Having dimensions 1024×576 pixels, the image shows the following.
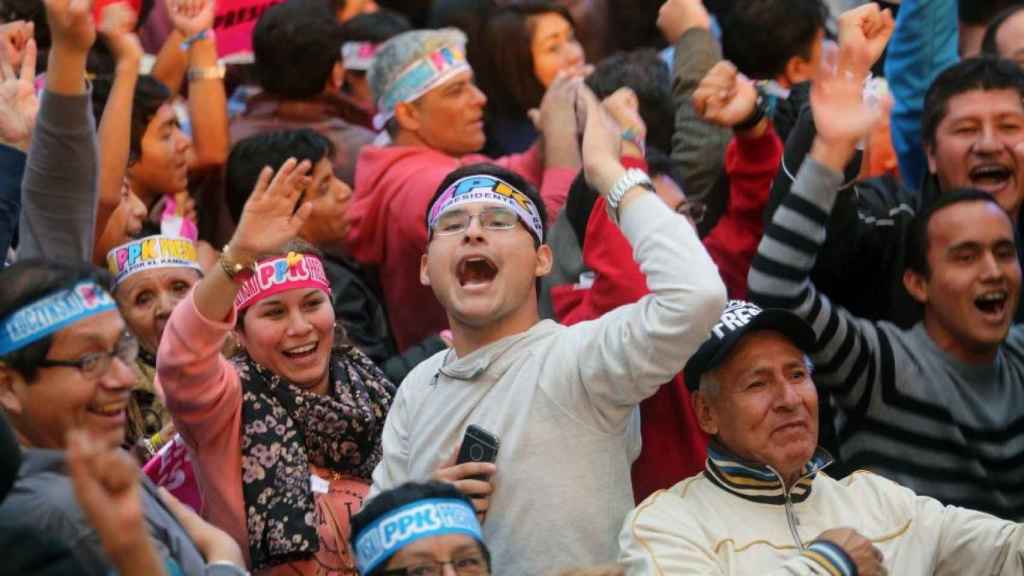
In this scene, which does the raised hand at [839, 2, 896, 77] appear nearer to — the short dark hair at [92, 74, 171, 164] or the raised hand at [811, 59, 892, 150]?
the raised hand at [811, 59, 892, 150]

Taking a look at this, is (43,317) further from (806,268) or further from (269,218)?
(806,268)

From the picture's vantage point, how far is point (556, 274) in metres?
6.05

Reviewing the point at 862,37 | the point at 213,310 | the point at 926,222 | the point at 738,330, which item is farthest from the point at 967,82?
the point at 213,310

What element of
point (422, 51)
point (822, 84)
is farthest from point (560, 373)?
point (422, 51)

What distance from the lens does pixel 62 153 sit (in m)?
5.01

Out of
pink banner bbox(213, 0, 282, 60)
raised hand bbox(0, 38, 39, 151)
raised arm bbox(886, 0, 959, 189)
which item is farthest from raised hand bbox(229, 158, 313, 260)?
pink banner bbox(213, 0, 282, 60)

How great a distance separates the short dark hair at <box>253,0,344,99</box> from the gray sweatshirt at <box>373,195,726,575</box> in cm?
281

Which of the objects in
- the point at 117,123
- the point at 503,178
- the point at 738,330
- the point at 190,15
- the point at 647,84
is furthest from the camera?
the point at 190,15

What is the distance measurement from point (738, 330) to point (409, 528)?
3.54 feet

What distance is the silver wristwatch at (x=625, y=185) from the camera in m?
4.75

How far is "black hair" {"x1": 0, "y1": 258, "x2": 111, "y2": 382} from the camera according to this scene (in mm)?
4203

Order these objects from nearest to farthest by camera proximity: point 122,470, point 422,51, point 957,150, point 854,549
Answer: point 122,470 → point 854,549 → point 957,150 → point 422,51

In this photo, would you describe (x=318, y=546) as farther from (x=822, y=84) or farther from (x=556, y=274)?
(x=822, y=84)

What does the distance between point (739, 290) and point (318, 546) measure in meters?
1.78
